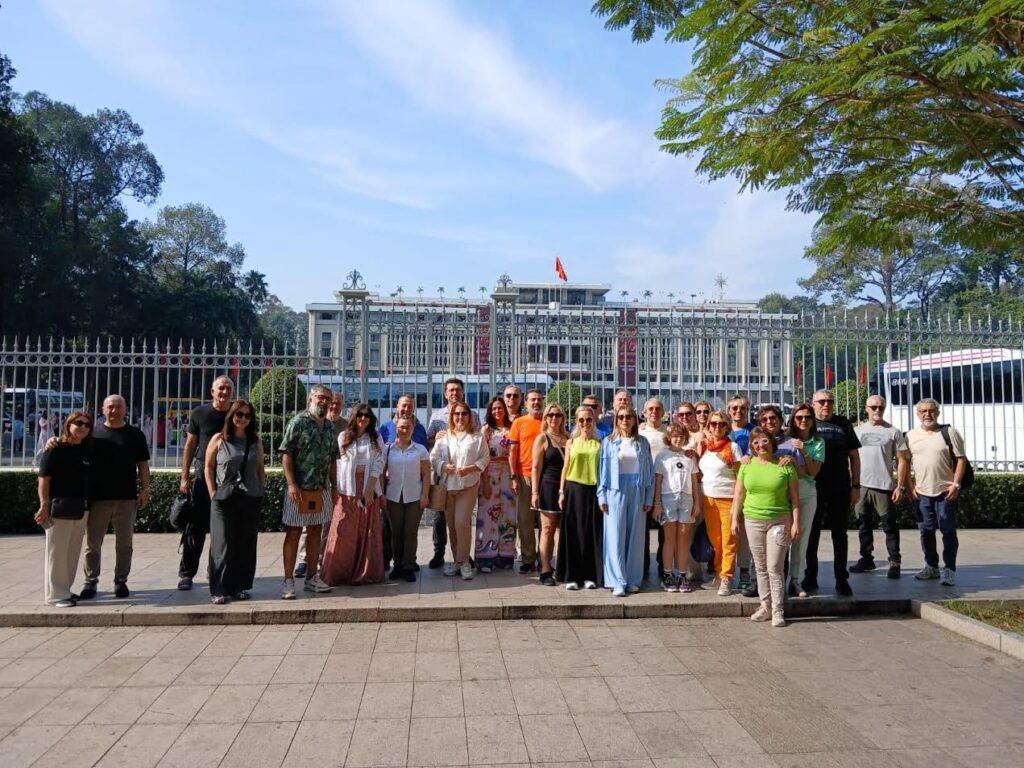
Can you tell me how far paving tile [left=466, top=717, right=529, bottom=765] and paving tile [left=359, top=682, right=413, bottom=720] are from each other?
0.42m

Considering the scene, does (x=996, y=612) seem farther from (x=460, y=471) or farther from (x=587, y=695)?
(x=460, y=471)

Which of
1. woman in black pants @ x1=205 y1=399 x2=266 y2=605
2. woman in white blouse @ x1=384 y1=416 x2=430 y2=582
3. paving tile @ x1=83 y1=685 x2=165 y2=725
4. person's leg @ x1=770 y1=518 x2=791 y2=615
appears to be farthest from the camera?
woman in white blouse @ x1=384 y1=416 x2=430 y2=582

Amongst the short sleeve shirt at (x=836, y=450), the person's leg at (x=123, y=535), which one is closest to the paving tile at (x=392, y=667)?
the person's leg at (x=123, y=535)

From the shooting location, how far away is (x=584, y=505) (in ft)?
23.7

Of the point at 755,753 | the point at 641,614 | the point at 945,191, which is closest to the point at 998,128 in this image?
the point at 945,191

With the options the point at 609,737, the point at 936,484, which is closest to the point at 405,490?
the point at 609,737

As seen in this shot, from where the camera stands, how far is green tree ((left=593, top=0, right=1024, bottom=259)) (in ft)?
17.0

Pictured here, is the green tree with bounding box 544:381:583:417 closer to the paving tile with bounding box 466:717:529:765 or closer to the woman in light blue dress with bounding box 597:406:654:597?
the woman in light blue dress with bounding box 597:406:654:597

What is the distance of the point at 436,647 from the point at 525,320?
20.4 ft

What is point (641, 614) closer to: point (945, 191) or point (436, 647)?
point (436, 647)

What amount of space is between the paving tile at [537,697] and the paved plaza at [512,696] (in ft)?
0.05

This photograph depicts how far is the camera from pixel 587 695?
465cm

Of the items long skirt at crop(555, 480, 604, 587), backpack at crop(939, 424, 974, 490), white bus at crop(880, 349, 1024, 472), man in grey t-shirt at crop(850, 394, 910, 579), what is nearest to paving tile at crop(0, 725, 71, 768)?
long skirt at crop(555, 480, 604, 587)

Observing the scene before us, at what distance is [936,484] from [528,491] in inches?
151
